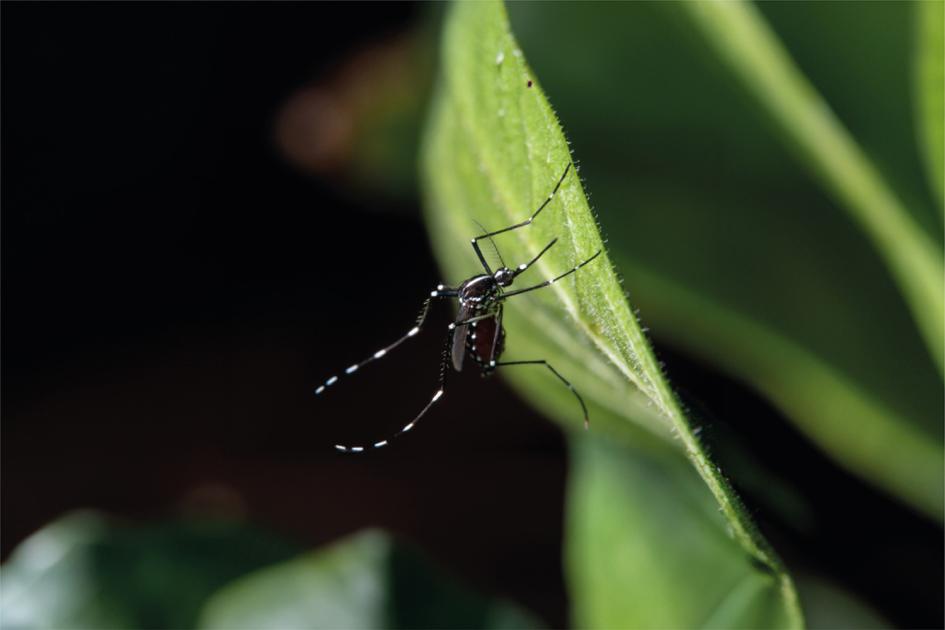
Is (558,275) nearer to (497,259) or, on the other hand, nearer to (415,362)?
(497,259)

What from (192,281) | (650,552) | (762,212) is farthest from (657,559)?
(192,281)

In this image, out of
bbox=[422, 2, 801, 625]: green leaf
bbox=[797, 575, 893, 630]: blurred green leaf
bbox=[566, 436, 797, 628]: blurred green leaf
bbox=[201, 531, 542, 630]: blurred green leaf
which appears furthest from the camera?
bbox=[201, 531, 542, 630]: blurred green leaf

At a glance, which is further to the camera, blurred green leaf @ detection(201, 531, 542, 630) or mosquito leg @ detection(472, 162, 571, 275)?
blurred green leaf @ detection(201, 531, 542, 630)

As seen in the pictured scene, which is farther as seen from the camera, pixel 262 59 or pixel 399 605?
pixel 262 59

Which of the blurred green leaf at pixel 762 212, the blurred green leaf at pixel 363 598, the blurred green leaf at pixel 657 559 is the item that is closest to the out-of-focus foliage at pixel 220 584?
Answer: the blurred green leaf at pixel 363 598

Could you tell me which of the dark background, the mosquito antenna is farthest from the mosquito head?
the dark background

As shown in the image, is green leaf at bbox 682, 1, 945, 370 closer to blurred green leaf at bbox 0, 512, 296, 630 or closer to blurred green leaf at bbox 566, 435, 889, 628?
blurred green leaf at bbox 566, 435, 889, 628

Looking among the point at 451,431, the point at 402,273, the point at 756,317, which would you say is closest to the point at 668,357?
the point at 756,317
